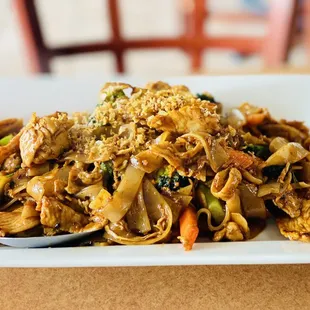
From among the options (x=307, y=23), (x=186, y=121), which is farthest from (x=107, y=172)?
(x=307, y=23)

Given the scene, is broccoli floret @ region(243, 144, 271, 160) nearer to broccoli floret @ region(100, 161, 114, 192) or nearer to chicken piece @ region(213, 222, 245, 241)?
chicken piece @ region(213, 222, 245, 241)

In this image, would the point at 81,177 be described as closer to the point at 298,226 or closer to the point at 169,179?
the point at 169,179

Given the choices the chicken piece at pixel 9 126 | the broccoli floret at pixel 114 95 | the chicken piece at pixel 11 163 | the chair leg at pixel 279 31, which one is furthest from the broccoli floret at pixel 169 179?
the chair leg at pixel 279 31

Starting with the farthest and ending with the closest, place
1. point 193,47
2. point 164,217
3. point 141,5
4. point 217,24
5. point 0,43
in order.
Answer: point 141,5 < point 217,24 < point 0,43 < point 193,47 < point 164,217

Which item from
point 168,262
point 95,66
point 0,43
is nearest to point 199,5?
point 95,66

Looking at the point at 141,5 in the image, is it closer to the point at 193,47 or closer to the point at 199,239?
the point at 193,47

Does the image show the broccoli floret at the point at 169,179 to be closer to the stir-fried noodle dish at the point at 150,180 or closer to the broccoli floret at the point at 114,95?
the stir-fried noodle dish at the point at 150,180

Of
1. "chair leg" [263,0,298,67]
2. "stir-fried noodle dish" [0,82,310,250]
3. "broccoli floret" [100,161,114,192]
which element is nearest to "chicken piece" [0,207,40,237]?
"stir-fried noodle dish" [0,82,310,250]
